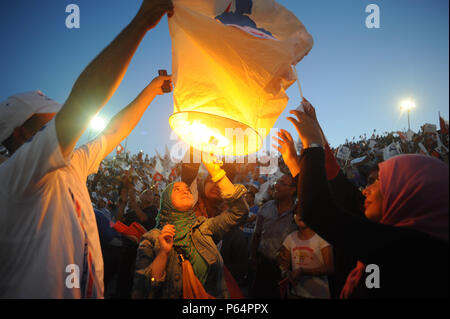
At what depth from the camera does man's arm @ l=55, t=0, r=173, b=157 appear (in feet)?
3.16

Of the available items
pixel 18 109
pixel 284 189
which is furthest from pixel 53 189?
pixel 284 189

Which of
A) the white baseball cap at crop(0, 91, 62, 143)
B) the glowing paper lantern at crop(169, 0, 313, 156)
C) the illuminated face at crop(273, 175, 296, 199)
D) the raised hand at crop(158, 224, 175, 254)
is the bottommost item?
the raised hand at crop(158, 224, 175, 254)

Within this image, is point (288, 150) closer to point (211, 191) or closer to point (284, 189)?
point (211, 191)

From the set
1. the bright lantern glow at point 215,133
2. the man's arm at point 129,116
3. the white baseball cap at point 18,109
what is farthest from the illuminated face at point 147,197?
the white baseball cap at point 18,109

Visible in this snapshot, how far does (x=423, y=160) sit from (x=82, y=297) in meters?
2.12

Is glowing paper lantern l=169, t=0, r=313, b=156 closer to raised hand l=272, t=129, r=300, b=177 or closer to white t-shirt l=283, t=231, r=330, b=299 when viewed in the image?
raised hand l=272, t=129, r=300, b=177

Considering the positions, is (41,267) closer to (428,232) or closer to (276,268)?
(428,232)

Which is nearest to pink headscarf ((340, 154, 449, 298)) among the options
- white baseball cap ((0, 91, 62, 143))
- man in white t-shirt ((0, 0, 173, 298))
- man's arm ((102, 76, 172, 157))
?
man in white t-shirt ((0, 0, 173, 298))

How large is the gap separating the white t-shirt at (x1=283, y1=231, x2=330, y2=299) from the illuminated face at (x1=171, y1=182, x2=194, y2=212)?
1.64 m

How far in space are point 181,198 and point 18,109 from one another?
1.74 meters

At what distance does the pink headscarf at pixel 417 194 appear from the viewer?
119 centimetres

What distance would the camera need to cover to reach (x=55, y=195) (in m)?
1.22

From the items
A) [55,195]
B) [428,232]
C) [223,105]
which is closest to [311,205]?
[428,232]

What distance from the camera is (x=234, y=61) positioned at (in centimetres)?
182
